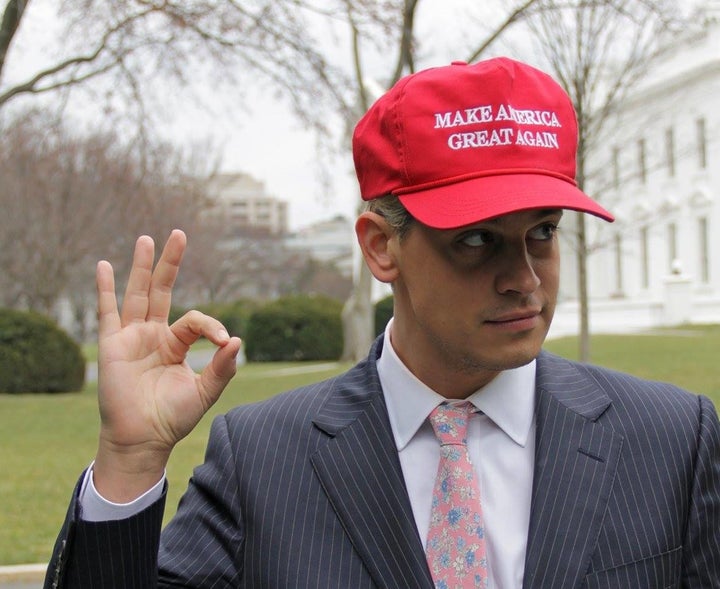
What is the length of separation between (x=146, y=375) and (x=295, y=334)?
2766 cm

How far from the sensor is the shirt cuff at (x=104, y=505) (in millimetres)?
1899

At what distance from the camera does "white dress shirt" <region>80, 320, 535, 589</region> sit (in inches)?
75.4

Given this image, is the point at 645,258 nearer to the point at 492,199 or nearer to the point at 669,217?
the point at 669,217

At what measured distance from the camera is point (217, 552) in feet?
6.67

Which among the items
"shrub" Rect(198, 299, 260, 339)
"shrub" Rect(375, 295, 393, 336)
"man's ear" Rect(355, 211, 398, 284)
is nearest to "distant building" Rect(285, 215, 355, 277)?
"shrub" Rect(198, 299, 260, 339)

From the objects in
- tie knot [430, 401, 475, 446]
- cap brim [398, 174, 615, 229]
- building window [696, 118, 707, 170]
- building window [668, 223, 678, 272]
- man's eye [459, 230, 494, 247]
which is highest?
building window [696, 118, 707, 170]

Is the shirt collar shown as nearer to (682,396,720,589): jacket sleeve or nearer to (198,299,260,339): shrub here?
(682,396,720,589): jacket sleeve

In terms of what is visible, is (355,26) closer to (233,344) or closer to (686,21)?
(686,21)

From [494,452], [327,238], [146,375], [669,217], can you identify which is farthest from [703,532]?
[327,238]

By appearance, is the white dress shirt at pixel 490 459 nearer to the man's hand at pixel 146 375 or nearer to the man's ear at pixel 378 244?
the man's hand at pixel 146 375

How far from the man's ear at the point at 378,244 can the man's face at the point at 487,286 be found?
0.07m

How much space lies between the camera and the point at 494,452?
2.03 metres

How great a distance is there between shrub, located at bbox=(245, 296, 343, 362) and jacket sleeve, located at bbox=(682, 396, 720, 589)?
27434mm

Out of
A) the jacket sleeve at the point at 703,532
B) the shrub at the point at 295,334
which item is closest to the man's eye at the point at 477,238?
the jacket sleeve at the point at 703,532
